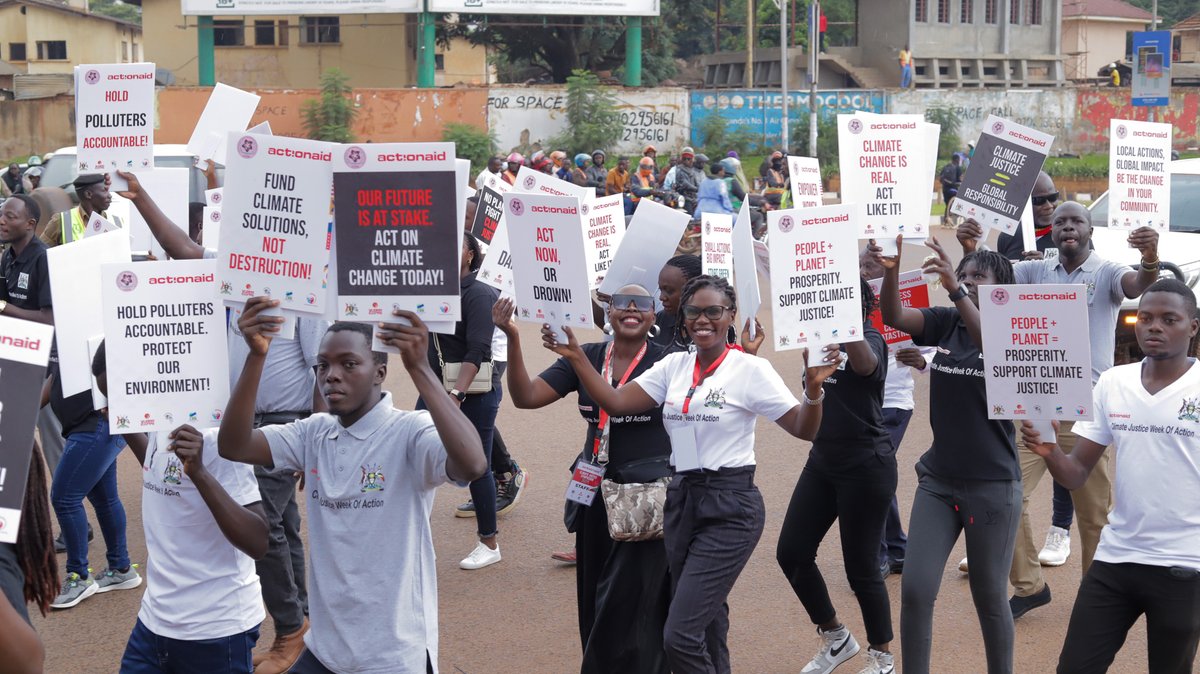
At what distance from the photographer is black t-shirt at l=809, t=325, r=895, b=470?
5805 mm

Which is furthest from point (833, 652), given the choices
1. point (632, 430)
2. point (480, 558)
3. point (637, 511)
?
point (480, 558)

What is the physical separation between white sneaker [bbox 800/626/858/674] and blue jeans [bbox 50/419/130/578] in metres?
3.67

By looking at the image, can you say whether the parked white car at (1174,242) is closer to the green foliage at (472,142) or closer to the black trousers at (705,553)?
the black trousers at (705,553)

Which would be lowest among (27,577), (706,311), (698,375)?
(27,577)

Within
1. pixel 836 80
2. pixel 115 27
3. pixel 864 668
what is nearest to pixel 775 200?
pixel 864 668

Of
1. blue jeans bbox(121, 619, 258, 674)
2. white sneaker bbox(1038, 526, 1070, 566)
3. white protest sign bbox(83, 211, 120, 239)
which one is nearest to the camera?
blue jeans bbox(121, 619, 258, 674)

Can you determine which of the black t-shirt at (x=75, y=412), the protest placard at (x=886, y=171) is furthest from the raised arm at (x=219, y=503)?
the protest placard at (x=886, y=171)

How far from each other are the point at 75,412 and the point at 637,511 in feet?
10.4

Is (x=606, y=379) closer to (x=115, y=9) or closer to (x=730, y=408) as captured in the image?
(x=730, y=408)

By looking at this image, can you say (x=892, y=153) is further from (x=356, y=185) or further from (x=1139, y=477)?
(x=356, y=185)

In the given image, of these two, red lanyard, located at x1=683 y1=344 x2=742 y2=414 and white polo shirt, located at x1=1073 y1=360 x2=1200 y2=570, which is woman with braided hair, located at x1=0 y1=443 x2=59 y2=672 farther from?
white polo shirt, located at x1=1073 y1=360 x2=1200 y2=570

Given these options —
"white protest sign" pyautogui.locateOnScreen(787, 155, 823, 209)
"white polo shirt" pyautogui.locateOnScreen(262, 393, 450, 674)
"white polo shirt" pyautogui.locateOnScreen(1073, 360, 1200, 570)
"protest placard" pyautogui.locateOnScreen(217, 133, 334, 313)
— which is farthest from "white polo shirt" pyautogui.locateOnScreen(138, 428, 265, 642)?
"white protest sign" pyautogui.locateOnScreen(787, 155, 823, 209)

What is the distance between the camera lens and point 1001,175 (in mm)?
6980

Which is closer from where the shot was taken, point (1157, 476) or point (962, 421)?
point (1157, 476)
